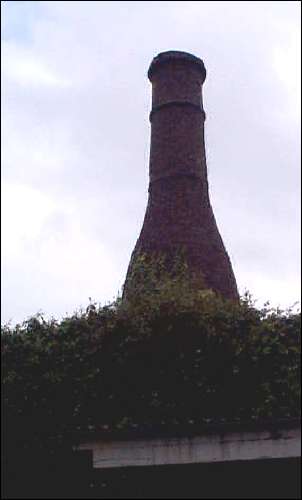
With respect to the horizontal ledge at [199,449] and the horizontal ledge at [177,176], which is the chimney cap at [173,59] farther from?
the horizontal ledge at [199,449]

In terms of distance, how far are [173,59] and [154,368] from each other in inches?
537

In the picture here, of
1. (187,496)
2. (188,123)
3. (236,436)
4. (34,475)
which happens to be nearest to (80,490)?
(34,475)

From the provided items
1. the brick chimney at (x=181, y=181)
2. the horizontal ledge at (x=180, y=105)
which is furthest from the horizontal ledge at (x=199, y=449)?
the horizontal ledge at (x=180, y=105)

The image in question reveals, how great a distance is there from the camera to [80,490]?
8.52 m

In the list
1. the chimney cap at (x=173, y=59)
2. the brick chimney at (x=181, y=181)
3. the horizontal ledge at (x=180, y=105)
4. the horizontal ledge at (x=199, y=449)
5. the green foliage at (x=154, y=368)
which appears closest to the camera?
the horizontal ledge at (x=199, y=449)

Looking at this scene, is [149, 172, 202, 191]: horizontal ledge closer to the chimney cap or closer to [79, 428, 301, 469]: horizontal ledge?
the chimney cap

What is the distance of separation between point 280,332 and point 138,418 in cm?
231

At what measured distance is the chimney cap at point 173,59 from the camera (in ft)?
69.8

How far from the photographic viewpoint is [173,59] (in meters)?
21.2

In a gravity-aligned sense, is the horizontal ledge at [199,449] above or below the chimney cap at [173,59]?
below

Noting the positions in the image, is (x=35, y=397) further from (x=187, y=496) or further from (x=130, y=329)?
→ (x=187, y=496)

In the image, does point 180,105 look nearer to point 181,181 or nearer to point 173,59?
point 173,59

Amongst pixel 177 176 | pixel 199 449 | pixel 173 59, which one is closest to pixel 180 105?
pixel 173 59

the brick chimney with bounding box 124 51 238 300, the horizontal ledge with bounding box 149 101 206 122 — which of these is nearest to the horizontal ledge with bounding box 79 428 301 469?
the brick chimney with bounding box 124 51 238 300
